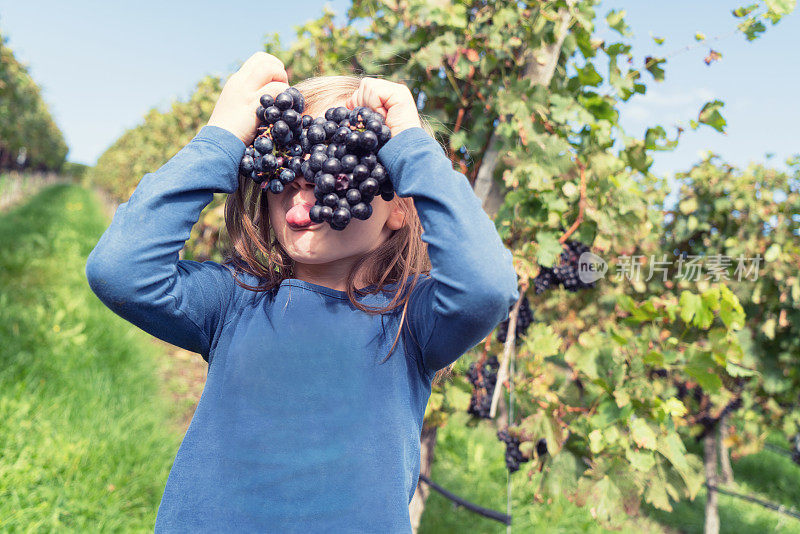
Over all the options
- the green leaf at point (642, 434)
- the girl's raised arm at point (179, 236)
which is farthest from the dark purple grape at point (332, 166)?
the green leaf at point (642, 434)

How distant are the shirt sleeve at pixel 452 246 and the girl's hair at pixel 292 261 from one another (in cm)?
20

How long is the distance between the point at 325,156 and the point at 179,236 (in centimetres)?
31

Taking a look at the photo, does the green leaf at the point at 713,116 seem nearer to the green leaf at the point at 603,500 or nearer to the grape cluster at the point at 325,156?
A: the green leaf at the point at 603,500

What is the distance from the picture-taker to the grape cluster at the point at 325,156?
0.97 metres

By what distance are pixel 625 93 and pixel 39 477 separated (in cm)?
340

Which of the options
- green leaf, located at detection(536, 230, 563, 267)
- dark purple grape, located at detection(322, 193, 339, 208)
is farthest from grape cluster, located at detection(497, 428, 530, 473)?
dark purple grape, located at detection(322, 193, 339, 208)

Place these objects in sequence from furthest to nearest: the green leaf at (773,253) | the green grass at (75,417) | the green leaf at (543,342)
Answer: the green leaf at (773,253)
the green grass at (75,417)
the green leaf at (543,342)

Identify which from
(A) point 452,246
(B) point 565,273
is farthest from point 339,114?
(B) point 565,273

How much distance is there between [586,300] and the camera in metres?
3.31

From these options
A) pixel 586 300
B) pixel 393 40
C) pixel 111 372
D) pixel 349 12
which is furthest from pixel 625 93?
pixel 111 372

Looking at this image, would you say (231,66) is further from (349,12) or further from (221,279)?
(221,279)

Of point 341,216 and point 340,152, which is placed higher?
point 340,152

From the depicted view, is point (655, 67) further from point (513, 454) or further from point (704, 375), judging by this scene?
point (513, 454)

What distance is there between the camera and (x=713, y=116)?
1.98 m
